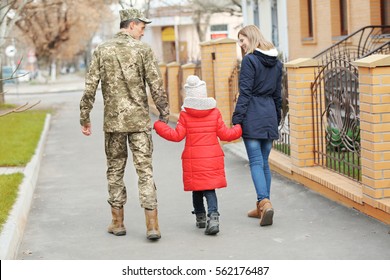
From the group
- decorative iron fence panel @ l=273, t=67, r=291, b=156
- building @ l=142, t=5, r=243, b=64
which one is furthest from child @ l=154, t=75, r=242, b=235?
building @ l=142, t=5, r=243, b=64

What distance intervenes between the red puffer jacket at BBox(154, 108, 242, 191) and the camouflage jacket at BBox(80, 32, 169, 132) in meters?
0.21

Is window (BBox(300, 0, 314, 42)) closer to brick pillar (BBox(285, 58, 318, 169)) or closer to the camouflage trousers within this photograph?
brick pillar (BBox(285, 58, 318, 169))

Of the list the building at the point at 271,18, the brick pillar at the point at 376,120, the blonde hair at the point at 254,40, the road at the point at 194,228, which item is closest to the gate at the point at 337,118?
the road at the point at 194,228

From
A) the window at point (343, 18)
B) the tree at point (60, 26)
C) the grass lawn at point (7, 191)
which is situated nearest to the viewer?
the grass lawn at point (7, 191)

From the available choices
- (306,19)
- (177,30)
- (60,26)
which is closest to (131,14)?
(306,19)

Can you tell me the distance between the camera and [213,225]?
27.2ft

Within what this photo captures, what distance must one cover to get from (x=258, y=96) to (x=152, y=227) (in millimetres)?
1563

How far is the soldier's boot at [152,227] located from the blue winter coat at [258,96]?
117 cm

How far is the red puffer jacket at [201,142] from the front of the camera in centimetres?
828

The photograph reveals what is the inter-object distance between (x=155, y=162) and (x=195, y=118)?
6.38 m

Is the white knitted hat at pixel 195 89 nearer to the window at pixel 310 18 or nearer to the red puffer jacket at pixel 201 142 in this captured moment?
the red puffer jacket at pixel 201 142

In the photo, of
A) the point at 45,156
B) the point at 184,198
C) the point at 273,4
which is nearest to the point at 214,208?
the point at 184,198

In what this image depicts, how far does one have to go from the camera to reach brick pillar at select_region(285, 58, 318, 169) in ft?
35.6
